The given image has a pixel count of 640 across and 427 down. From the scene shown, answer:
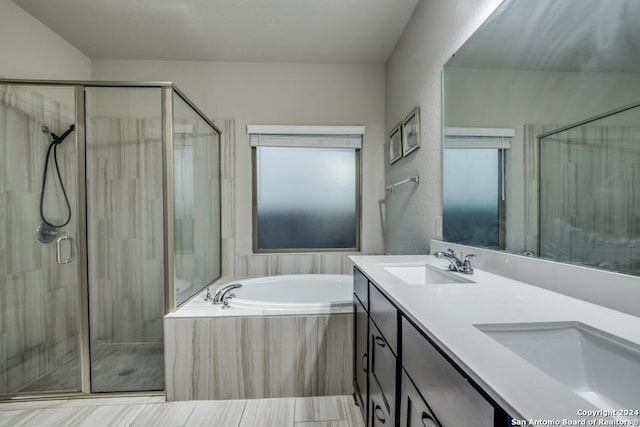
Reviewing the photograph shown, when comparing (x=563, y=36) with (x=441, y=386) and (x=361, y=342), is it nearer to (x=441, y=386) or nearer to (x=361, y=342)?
(x=441, y=386)

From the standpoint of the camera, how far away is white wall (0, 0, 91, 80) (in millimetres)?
1887

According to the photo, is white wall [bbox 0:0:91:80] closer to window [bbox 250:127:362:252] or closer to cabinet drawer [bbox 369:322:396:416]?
window [bbox 250:127:362:252]

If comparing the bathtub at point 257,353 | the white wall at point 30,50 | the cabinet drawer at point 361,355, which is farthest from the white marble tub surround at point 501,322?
the white wall at point 30,50

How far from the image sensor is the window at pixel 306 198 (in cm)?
276

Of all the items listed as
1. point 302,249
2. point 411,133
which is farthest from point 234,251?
point 411,133

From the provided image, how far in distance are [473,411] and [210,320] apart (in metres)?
1.49

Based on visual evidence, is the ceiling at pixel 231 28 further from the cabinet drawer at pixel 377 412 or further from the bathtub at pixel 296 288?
the cabinet drawer at pixel 377 412

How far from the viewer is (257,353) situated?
63.9 inches

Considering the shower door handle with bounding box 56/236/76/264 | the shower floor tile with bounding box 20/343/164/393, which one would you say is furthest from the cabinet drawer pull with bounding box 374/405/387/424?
the shower door handle with bounding box 56/236/76/264

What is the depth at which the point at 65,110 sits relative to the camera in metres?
1.71

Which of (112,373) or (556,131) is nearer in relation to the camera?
(556,131)

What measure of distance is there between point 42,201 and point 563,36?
2.71m

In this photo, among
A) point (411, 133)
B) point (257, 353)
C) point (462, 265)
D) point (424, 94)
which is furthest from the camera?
point (411, 133)

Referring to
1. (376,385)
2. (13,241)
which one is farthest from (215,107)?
(376,385)
